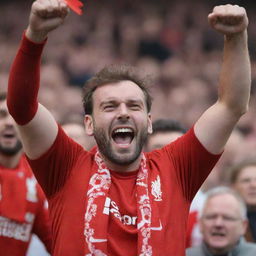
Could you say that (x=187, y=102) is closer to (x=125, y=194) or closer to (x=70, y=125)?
(x=70, y=125)

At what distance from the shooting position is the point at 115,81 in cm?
397

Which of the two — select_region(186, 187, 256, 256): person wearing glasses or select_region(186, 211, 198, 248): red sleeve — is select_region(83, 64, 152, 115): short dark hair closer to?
select_region(186, 187, 256, 256): person wearing glasses

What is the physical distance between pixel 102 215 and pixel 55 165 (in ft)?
1.00

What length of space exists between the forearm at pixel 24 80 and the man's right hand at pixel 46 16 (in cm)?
7

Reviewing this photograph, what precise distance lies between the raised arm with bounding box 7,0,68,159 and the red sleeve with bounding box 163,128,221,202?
559mm

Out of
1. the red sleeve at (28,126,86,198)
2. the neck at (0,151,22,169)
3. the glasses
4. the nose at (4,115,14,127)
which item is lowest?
the red sleeve at (28,126,86,198)

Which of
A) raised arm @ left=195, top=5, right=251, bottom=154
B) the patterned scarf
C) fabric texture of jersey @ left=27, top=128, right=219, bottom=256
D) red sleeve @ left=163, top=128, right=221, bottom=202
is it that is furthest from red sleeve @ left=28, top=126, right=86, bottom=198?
raised arm @ left=195, top=5, right=251, bottom=154

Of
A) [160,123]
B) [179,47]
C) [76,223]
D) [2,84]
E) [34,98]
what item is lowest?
[76,223]

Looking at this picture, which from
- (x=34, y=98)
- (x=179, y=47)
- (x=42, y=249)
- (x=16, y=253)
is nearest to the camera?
(x=34, y=98)

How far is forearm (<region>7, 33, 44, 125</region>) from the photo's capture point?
359 centimetres

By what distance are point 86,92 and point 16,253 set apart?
5.05ft

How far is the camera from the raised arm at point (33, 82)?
11.3 ft

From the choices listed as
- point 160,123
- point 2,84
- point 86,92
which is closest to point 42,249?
point 160,123

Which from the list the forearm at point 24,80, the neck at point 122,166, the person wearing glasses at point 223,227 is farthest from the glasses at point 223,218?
the forearm at point 24,80
